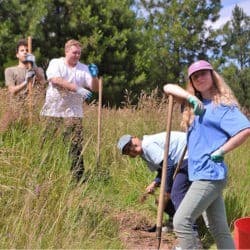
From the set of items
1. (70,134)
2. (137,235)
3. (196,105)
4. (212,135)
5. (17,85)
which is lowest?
(137,235)

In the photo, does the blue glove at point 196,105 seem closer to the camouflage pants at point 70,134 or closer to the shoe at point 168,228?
the camouflage pants at point 70,134

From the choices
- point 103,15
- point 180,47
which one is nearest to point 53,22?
point 103,15

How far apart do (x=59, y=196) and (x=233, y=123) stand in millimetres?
1530

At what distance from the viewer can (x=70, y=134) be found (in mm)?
5375

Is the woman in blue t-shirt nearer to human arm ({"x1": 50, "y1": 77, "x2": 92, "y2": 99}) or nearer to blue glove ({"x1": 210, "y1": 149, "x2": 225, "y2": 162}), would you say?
blue glove ({"x1": 210, "y1": 149, "x2": 225, "y2": 162})

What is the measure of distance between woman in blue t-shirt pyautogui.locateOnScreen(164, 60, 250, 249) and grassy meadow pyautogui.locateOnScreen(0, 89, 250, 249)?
81 cm

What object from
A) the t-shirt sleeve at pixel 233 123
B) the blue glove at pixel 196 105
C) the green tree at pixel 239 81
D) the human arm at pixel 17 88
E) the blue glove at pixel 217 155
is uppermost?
the green tree at pixel 239 81

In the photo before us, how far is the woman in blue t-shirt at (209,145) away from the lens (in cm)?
393

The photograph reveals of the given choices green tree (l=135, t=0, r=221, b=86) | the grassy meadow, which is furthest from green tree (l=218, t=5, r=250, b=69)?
the grassy meadow

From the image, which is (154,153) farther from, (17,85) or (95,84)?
(17,85)

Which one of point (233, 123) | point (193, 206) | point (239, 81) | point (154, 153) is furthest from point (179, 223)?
point (239, 81)

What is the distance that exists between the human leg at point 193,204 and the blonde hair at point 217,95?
557mm

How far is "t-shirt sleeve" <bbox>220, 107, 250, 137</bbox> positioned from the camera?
3.91m

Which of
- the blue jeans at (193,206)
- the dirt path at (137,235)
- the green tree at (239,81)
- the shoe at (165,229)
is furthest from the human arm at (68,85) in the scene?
the green tree at (239,81)
